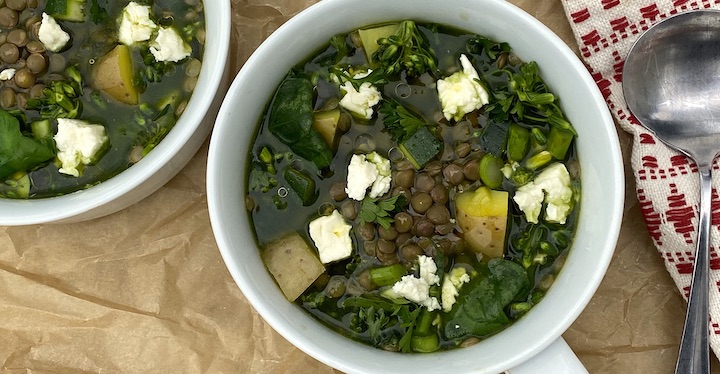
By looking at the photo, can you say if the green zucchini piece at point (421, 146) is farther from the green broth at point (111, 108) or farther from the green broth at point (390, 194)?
the green broth at point (111, 108)

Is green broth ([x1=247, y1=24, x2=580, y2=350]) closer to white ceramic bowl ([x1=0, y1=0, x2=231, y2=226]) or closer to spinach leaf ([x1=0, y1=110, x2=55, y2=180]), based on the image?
white ceramic bowl ([x1=0, y1=0, x2=231, y2=226])

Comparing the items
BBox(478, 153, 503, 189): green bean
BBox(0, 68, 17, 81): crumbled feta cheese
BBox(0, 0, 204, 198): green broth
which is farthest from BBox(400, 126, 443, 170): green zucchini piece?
BBox(0, 68, 17, 81): crumbled feta cheese

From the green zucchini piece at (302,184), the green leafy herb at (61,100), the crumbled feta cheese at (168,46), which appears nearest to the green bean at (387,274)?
the green zucchini piece at (302,184)

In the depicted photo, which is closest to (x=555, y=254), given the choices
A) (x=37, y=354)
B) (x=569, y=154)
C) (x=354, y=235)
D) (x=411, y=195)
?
(x=569, y=154)

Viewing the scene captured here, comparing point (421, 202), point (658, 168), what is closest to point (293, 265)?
point (421, 202)

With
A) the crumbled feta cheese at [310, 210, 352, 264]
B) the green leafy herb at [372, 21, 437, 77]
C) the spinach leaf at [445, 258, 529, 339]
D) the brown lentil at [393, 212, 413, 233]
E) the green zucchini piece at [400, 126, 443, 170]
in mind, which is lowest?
the spinach leaf at [445, 258, 529, 339]

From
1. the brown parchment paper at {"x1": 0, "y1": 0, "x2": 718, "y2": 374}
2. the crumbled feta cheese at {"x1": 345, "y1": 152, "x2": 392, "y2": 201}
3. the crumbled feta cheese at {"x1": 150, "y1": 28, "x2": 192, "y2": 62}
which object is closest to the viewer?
the crumbled feta cheese at {"x1": 345, "y1": 152, "x2": 392, "y2": 201}
